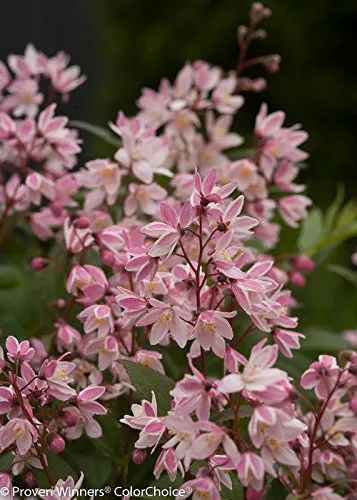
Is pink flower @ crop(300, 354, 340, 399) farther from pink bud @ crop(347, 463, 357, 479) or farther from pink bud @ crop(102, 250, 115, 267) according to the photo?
pink bud @ crop(102, 250, 115, 267)

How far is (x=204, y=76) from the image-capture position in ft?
3.93

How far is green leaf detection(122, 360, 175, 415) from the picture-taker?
2.39 feet

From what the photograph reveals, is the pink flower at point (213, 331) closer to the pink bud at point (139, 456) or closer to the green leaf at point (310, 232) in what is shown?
the pink bud at point (139, 456)

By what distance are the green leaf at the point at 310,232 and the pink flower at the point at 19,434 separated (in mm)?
702

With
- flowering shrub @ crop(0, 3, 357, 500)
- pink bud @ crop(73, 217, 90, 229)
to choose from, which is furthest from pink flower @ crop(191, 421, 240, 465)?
pink bud @ crop(73, 217, 90, 229)

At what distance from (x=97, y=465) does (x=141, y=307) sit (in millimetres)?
235

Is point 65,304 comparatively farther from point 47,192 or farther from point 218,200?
point 218,200

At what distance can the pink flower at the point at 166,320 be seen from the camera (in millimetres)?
717

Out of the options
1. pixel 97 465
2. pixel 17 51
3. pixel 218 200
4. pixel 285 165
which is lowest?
pixel 17 51

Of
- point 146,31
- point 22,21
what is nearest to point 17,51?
point 22,21

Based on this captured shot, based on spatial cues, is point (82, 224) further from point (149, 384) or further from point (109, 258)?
point (149, 384)

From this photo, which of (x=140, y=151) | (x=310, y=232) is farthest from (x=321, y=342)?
(x=140, y=151)

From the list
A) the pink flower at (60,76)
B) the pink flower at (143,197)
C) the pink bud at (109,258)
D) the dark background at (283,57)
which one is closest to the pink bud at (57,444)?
the pink bud at (109,258)

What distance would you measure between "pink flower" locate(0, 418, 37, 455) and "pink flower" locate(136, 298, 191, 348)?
127mm
